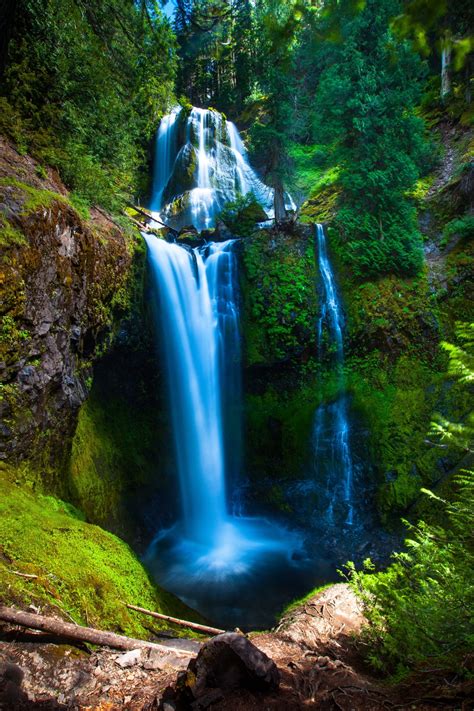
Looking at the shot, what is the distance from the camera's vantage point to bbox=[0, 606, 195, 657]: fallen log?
233 cm

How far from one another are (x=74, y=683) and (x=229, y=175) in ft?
71.0

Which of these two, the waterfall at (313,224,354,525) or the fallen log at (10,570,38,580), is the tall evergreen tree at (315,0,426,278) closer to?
the waterfall at (313,224,354,525)

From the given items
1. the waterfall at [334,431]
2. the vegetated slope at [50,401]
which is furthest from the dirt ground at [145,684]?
the waterfall at [334,431]

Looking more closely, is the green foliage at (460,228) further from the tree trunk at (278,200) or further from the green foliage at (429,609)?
the green foliage at (429,609)

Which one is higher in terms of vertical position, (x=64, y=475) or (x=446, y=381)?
(x=446, y=381)

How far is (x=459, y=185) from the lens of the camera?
39.2 ft

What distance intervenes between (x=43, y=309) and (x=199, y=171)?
55.3ft

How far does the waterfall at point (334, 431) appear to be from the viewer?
10062 mm

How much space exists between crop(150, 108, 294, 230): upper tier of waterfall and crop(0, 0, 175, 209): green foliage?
30.8 ft

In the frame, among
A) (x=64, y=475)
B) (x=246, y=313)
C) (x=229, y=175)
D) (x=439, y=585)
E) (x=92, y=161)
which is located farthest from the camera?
(x=229, y=175)

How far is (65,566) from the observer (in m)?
3.42

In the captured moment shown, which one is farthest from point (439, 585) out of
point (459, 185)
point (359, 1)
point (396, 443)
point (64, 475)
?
point (459, 185)

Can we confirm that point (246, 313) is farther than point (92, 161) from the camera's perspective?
Yes

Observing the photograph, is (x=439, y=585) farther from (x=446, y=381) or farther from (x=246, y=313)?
(x=246, y=313)
